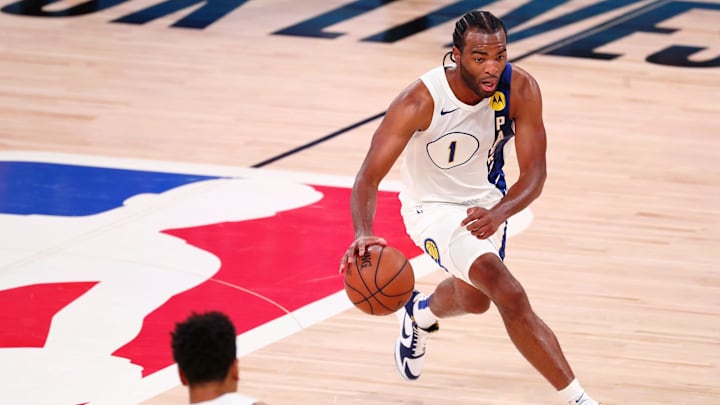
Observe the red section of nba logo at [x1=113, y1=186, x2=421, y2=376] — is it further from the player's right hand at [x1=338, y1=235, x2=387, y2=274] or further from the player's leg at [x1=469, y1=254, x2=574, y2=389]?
the player's leg at [x1=469, y1=254, x2=574, y2=389]

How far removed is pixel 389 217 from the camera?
829 centimetres

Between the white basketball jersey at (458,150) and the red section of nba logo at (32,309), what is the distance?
200 cm

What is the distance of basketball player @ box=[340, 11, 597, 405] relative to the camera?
17.7 ft

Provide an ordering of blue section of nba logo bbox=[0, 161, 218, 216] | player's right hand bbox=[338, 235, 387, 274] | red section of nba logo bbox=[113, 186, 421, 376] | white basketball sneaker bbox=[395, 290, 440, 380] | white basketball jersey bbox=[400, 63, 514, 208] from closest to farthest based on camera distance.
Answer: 1. player's right hand bbox=[338, 235, 387, 274]
2. white basketball jersey bbox=[400, 63, 514, 208]
3. white basketball sneaker bbox=[395, 290, 440, 380]
4. red section of nba logo bbox=[113, 186, 421, 376]
5. blue section of nba logo bbox=[0, 161, 218, 216]

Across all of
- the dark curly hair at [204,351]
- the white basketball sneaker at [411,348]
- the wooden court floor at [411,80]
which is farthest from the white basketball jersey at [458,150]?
the dark curly hair at [204,351]

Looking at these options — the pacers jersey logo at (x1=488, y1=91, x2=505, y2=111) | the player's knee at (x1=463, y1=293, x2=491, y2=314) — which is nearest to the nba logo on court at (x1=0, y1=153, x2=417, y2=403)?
the player's knee at (x1=463, y1=293, x2=491, y2=314)

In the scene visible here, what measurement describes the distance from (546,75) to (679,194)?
2.91 m

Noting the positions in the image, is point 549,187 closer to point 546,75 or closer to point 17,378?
point 546,75

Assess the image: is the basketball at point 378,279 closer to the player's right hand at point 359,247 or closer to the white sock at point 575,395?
the player's right hand at point 359,247

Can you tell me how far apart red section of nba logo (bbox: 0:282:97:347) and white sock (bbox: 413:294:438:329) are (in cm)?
184

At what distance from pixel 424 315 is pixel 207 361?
2778 millimetres

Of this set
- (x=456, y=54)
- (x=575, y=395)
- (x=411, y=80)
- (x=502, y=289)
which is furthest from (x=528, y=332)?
(x=411, y=80)

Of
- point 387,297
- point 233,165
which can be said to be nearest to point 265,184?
point 233,165

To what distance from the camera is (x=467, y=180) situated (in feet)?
19.5
